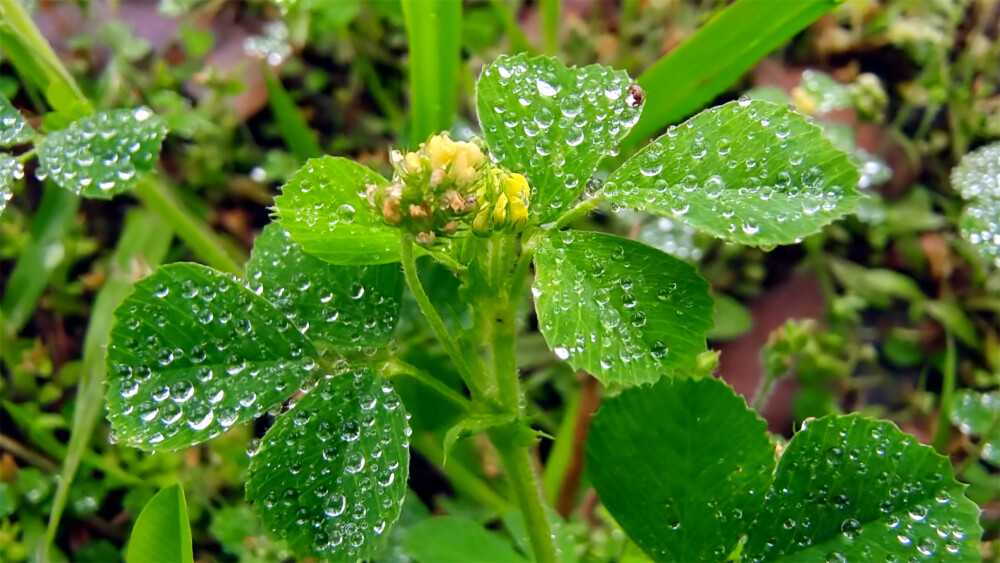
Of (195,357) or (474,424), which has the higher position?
(195,357)

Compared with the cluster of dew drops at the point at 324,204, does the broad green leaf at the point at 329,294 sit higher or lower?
lower

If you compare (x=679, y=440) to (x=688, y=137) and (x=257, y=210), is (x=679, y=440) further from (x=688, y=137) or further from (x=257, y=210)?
(x=257, y=210)

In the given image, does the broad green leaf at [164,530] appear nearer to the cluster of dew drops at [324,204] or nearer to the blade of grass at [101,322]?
the cluster of dew drops at [324,204]

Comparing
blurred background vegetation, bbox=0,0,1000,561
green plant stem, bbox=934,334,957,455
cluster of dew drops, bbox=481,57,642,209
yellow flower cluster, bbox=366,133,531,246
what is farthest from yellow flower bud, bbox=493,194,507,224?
green plant stem, bbox=934,334,957,455

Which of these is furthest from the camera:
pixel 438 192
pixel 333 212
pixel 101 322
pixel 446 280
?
pixel 101 322

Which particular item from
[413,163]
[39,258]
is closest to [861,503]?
[413,163]

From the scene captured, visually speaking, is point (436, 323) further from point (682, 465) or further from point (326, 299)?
point (682, 465)

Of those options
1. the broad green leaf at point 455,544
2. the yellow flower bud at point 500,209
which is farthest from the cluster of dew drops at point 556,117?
the broad green leaf at point 455,544
